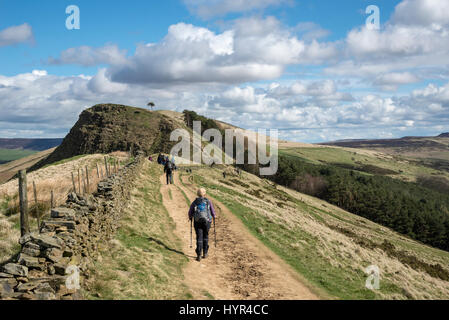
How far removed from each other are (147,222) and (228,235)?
4934mm

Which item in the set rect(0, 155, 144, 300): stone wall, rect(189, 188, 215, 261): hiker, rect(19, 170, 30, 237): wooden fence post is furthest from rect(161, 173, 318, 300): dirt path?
rect(19, 170, 30, 237): wooden fence post

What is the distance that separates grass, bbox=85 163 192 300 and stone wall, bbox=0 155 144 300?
2.13ft

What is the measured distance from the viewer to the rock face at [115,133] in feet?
401

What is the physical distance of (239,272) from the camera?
13391mm

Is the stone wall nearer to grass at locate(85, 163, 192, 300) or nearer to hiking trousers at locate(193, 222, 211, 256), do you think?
grass at locate(85, 163, 192, 300)

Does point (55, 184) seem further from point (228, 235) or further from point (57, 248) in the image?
point (57, 248)

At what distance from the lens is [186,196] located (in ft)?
96.2

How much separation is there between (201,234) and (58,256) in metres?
6.64

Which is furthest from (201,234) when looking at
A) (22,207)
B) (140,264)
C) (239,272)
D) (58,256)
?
(22,207)

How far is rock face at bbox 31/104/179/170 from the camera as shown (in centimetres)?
12231

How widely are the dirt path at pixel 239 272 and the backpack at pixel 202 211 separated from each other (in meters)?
2.11
